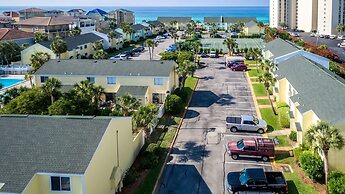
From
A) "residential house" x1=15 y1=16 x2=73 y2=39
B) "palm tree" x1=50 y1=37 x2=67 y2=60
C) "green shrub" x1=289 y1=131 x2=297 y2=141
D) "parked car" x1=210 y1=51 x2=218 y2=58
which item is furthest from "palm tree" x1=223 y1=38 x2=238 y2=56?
"green shrub" x1=289 y1=131 x2=297 y2=141

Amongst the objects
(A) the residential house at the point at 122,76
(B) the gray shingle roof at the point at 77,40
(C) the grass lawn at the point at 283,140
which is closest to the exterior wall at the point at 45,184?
(C) the grass lawn at the point at 283,140

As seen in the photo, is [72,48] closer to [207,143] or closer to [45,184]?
[207,143]

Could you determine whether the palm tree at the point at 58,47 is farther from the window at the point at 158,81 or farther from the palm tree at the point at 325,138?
the palm tree at the point at 325,138

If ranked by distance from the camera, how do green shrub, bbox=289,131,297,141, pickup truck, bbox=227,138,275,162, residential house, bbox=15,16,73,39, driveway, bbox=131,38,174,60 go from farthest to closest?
residential house, bbox=15,16,73,39, driveway, bbox=131,38,174,60, green shrub, bbox=289,131,297,141, pickup truck, bbox=227,138,275,162

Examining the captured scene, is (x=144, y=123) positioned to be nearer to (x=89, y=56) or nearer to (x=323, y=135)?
(x=323, y=135)

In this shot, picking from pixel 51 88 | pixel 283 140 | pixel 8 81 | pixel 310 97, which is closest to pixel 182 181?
pixel 283 140

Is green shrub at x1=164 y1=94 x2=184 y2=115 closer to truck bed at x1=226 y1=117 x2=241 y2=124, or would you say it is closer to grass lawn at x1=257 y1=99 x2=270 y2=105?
truck bed at x1=226 y1=117 x2=241 y2=124
